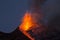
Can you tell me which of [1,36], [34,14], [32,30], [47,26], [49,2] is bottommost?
[1,36]

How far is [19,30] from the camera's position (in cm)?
210

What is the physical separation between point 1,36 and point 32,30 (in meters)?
0.35

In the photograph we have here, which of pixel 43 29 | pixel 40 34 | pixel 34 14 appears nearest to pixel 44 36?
pixel 40 34

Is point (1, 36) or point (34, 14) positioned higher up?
point (34, 14)

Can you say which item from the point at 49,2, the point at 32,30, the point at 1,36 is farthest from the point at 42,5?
the point at 1,36

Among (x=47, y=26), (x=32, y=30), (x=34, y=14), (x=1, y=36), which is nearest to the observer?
(x=1, y=36)

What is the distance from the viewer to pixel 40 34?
2.12 m

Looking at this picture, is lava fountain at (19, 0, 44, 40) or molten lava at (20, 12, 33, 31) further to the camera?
molten lava at (20, 12, 33, 31)

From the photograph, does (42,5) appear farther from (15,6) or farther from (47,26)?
(15,6)

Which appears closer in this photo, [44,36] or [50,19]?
[44,36]

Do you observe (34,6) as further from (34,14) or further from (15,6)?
(15,6)

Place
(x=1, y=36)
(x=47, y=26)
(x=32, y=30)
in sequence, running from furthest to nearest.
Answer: (x=47, y=26) < (x=32, y=30) < (x=1, y=36)

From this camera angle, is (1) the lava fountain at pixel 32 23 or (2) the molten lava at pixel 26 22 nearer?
(1) the lava fountain at pixel 32 23

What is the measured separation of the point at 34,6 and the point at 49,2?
21 cm
